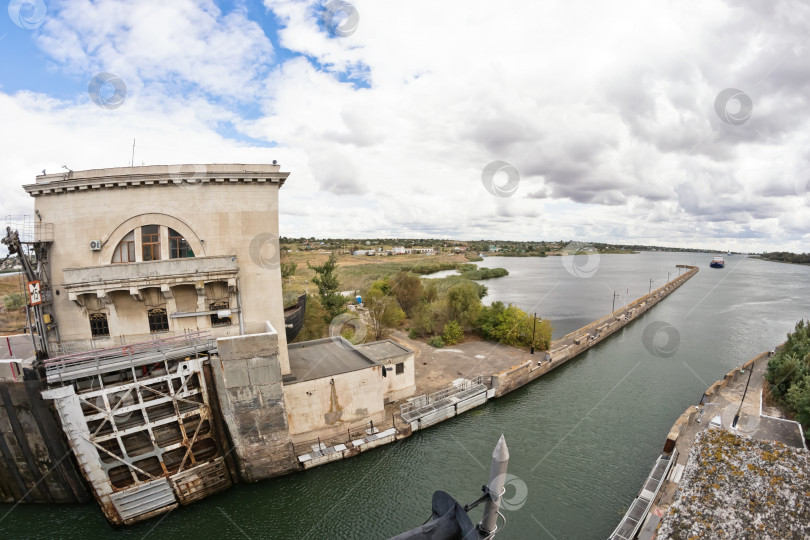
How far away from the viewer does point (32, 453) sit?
12.7 meters

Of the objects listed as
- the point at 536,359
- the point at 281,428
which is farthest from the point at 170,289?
the point at 536,359

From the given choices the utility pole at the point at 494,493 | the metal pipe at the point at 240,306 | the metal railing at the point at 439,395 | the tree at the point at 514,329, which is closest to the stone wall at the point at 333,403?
the metal railing at the point at 439,395

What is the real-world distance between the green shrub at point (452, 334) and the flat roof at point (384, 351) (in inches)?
372

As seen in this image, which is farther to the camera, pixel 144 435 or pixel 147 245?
pixel 147 245

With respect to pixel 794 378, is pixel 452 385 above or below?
below

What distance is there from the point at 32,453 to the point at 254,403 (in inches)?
290

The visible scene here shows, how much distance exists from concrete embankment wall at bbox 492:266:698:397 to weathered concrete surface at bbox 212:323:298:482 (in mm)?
13337

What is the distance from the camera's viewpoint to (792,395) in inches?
713

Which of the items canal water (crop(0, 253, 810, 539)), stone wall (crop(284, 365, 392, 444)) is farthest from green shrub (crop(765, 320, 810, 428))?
stone wall (crop(284, 365, 392, 444))

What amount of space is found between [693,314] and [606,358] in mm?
30972

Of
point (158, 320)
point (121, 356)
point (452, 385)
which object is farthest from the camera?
point (452, 385)

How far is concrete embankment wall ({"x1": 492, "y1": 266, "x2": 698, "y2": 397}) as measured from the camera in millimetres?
23391

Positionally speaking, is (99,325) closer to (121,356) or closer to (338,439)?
(121,356)

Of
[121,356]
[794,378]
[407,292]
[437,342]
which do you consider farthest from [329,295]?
[794,378]
